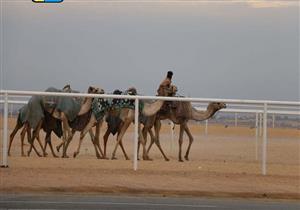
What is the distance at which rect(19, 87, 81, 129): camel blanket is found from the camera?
969 inches

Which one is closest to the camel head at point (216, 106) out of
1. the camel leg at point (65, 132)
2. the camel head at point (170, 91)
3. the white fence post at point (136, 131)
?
the camel head at point (170, 91)

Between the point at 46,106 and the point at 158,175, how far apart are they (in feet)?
14.9

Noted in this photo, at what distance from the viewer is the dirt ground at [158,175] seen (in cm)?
1991

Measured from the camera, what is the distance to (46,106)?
25.3 meters

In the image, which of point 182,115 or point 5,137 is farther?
point 182,115

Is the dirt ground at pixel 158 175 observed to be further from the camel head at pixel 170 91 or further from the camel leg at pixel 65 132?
the camel head at pixel 170 91

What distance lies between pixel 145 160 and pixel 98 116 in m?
1.73

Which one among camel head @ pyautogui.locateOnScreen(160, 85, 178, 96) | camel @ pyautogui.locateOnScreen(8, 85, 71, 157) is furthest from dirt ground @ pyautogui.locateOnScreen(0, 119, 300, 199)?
camel head @ pyautogui.locateOnScreen(160, 85, 178, 96)

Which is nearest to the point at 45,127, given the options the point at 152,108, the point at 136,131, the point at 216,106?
the point at 152,108

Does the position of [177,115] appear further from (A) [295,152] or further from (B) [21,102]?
(A) [295,152]

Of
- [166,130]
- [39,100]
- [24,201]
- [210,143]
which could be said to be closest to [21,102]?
[39,100]

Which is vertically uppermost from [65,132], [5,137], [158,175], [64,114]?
[64,114]

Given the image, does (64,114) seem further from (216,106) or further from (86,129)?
(216,106)

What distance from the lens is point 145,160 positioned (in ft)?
82.3
